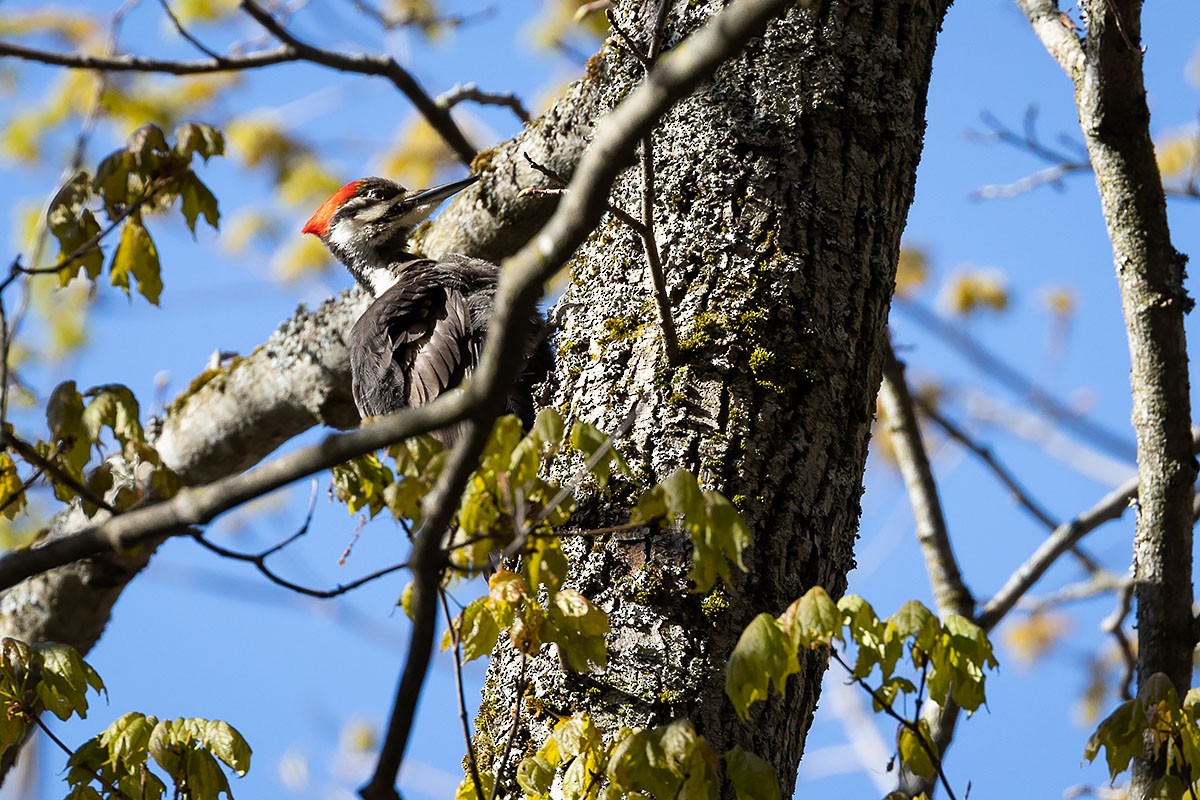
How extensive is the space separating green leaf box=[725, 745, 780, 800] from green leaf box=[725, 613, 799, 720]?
79 millimetres

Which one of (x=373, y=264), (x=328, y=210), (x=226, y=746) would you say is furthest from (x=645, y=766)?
(x=328, y=210)

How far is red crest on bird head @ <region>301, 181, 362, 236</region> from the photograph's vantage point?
501 cm

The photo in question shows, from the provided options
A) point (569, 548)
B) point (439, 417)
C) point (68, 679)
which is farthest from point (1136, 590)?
point (68, 679)

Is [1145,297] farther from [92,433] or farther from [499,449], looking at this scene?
[92,433]

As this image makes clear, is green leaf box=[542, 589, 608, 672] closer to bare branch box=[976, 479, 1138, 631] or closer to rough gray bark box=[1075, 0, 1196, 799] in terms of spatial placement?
rough gray bark box=[1075, 0, 1196, 799]

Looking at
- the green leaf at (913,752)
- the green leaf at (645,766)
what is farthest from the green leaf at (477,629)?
the green leaf at (913,752)

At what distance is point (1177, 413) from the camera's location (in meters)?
2.81

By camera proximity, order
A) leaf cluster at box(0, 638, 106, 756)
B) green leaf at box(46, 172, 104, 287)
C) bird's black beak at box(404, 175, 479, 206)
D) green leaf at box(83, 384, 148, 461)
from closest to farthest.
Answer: leaf cluster at box(0, 638, 106, 756), green leaf at box(83, 384, 148, 461), green leaf at box(46, 172, 104, 287), bird's black beak at box(404, 175, 479, 206)

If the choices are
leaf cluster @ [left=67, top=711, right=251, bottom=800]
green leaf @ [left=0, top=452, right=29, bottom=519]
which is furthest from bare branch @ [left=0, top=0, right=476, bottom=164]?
leaf cluster @ [left=67, top=711, right=251, bottom=800]

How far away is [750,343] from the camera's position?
92.8 inches

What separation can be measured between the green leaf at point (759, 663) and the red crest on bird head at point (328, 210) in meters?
3.68

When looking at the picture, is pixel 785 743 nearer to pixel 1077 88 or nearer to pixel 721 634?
pixel 721 634

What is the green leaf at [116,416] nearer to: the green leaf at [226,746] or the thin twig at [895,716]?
the green leaf at [226,746]

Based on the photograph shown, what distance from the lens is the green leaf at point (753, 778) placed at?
5.72ft
